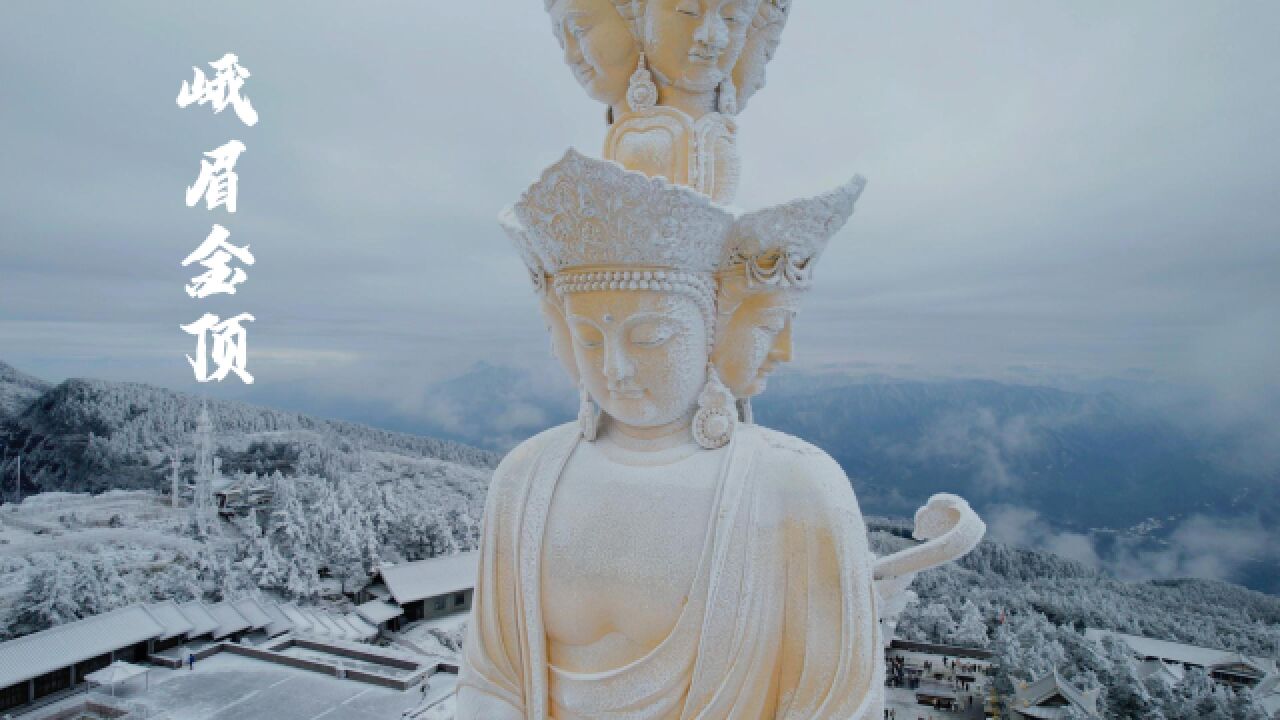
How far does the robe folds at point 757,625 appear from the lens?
1.99m

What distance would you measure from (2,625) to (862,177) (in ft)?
52.2

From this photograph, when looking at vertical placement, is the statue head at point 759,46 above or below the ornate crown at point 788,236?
above

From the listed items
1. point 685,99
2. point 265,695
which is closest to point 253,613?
point 265,695

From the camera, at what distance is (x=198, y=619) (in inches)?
476

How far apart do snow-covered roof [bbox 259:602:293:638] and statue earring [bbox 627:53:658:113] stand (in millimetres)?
13198

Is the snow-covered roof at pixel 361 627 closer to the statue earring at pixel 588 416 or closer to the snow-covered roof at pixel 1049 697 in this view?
the snow-covered roof at pixel 1049 697

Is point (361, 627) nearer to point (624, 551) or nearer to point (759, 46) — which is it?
point (624, 551)

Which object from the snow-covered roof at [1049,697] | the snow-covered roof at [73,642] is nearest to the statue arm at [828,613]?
the snow-covered roof at [1049,697]

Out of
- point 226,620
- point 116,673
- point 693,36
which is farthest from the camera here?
point 226,620

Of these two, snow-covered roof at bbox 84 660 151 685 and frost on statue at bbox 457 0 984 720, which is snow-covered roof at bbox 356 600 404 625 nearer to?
snow-covered roof at bbox 84 660 151 685

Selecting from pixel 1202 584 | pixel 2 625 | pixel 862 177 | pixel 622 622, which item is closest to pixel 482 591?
pixel 622 622

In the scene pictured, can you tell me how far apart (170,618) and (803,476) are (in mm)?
13466

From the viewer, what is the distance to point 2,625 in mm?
11812

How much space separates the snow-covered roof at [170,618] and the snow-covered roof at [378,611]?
2.94m
